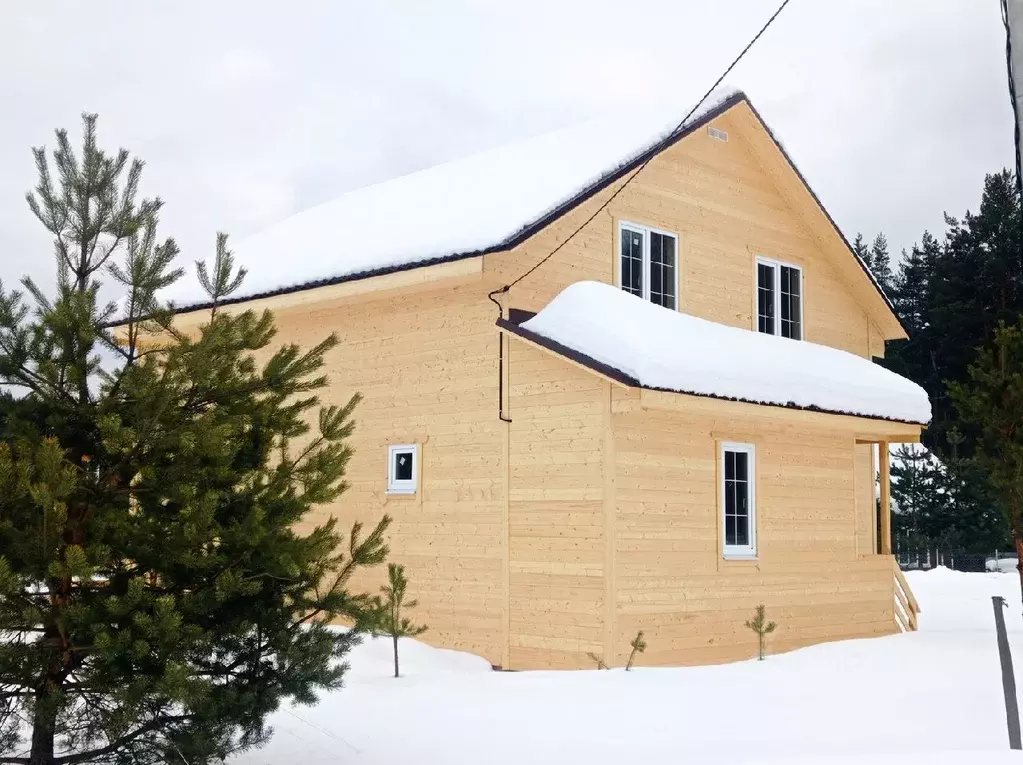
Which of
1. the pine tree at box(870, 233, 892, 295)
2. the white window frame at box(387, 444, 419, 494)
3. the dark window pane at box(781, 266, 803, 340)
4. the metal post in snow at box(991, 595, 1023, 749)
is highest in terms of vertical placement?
the pine tree at box(870, 233, 892, 295)

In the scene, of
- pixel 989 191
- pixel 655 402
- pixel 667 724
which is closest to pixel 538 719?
pixel 667 724

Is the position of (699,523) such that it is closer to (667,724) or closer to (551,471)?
(551,471)

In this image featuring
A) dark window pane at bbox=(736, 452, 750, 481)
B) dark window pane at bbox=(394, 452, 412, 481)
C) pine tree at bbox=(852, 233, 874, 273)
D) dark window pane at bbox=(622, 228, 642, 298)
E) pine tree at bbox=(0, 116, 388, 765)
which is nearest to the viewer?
pine tree at bbox=(0, 116, 388, 765)

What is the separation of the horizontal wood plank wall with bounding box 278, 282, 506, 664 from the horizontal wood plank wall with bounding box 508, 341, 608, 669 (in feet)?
0.94

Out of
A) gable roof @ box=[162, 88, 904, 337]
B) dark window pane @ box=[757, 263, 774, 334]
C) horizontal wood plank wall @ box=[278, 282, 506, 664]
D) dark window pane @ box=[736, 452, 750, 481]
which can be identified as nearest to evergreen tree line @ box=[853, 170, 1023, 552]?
dark window pane @ box=[757, 263, 774, 334]

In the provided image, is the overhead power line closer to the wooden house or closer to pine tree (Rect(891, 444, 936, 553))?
the wooden house

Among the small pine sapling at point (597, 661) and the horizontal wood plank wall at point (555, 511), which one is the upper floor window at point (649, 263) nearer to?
the horizontal wood plank wall at point (555, 511)

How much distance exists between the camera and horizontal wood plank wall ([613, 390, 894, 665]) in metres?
12.6

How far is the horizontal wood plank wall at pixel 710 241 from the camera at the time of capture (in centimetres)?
1389

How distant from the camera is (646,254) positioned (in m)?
15.0

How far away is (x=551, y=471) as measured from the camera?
12.7 m

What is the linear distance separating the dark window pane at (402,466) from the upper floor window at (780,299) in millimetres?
5734

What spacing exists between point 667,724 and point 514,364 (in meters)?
5.14

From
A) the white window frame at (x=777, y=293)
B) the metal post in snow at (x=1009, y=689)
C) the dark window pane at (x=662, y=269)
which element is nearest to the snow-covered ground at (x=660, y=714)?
the metal post in snow at (x=1009, y=689)
